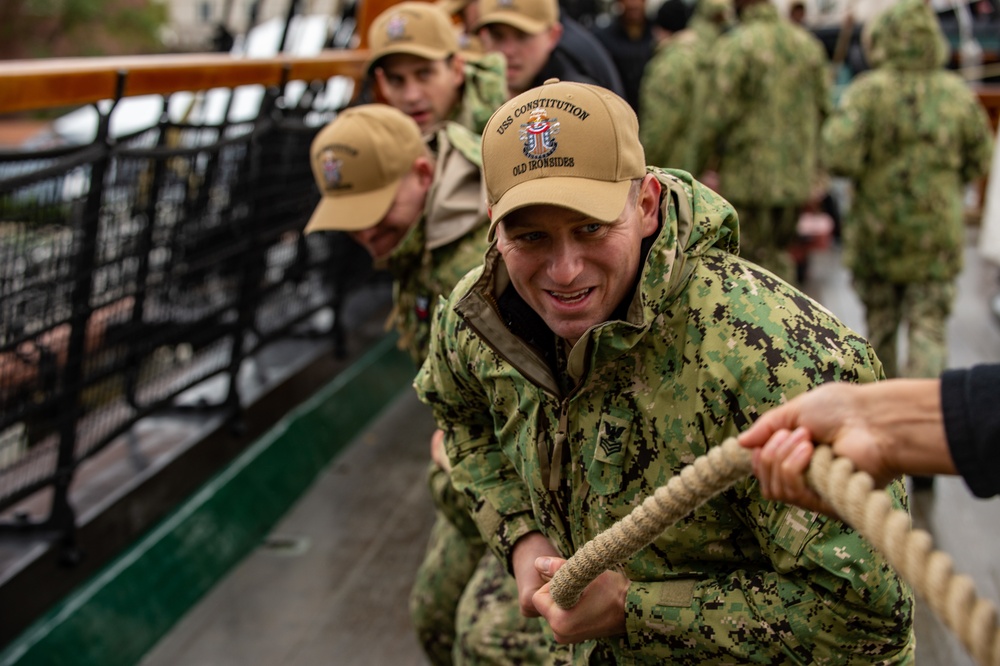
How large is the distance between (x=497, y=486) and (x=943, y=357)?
3751 millimetres

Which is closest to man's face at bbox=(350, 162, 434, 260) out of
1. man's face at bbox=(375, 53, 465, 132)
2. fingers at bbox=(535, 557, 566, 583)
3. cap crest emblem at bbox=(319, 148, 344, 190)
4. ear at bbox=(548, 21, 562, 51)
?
cap crest emblem at bbox=(319, 148, 344, 190)

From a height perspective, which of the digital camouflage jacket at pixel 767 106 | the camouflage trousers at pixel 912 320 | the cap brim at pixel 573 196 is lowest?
the camouflage trousers at pixel 912 320

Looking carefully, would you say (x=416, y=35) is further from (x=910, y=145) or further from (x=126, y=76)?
(x=910, y=145)

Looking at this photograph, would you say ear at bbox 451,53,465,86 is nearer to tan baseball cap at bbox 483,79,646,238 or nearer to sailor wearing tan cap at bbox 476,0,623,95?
sailor wearing tan cap at bbox 476,0,623,95

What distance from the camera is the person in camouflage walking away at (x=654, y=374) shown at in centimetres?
177

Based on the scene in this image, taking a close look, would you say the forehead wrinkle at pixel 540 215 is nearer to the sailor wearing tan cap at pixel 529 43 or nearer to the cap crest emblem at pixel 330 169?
the cap crest emblem at pixel 330 169

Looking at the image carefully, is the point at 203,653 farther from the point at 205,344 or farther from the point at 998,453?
the point at 998,453

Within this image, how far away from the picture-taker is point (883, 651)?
1.83m

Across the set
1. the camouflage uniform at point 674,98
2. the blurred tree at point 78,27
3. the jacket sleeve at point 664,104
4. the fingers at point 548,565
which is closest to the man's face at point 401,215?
the fingers at point 548,565

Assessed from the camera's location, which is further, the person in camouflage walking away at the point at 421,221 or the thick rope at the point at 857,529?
the person in camouflage walking away at the point at 421,221

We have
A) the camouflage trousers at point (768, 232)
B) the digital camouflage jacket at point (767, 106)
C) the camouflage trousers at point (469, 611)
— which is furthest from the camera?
the camouflage trousers at point (768, 232)

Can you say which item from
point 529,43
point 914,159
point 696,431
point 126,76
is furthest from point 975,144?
point 696,431

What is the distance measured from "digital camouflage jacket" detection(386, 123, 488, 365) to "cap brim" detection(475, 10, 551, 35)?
1377 millimetres

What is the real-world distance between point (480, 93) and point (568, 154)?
238 centimetres
